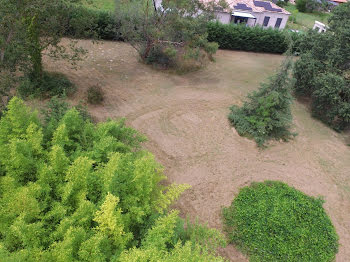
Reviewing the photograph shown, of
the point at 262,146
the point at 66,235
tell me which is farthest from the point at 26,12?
the point at 262,146

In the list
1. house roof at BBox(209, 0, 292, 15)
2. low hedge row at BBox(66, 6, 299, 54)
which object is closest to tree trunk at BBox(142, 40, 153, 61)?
low hedge row at BBox(66, 6, 299, 54)

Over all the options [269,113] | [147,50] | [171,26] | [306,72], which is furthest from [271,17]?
[269,113]

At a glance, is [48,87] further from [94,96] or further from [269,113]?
[269,113]

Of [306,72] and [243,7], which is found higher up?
[243,7]

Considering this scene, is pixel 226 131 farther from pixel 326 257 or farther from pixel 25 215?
pixel 25 215

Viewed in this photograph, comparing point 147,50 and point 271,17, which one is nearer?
point 147,50

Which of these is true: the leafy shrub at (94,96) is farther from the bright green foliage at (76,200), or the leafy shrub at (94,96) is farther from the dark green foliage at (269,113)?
the dark green foliage at (269,113)

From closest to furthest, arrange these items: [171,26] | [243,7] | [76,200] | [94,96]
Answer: [76,200] < [94,96] < [171,26] < [243,7]
